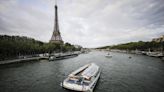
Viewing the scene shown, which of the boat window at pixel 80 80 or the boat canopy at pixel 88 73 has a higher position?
the boat canopy at pixel 88 73

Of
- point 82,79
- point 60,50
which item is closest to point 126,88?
point 82,79

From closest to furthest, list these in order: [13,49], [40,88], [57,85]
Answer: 1. [40,88]
2. [57,85]
3. [13,49]

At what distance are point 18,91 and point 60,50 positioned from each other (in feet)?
281

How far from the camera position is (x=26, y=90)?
18.2 meters

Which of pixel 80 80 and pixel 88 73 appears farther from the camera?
pixel 88 73

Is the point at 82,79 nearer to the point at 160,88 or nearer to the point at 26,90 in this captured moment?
the point at 26,90

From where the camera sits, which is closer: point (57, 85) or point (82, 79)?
point (82, 79)

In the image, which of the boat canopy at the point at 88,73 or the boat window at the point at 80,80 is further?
the boat canopy at the point at 88,73

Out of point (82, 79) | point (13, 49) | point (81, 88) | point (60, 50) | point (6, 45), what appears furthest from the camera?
point (60, 50)

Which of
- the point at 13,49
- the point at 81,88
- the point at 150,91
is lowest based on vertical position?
the point at 150,91

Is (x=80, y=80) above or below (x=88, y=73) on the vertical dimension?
below

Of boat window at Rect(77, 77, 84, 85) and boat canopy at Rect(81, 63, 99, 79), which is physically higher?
boat canopy at Rect(81, 63, 99, 79)

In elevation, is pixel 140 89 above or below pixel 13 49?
below

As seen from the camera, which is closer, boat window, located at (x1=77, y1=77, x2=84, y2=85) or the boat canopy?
boat window, located at (x1=77, y1=77, x2=84, y2=85)
